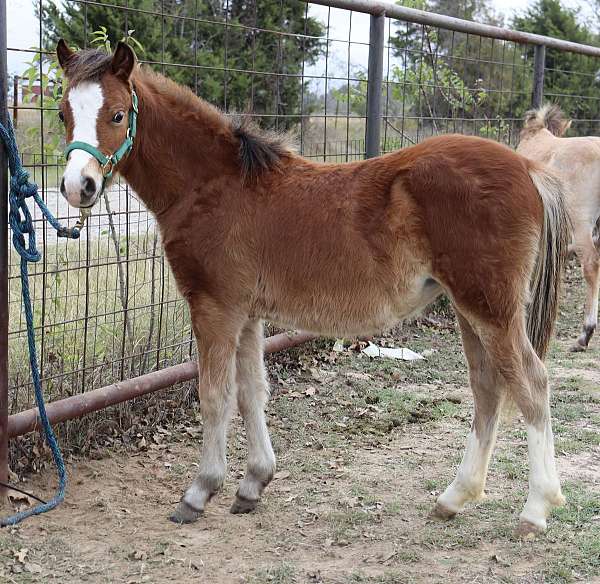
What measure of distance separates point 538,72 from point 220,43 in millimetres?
6108

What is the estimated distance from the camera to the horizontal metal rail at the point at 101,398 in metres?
3.71

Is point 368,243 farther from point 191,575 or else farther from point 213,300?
point 191,575

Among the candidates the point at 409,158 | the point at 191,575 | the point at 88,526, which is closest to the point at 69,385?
the point at 88,526

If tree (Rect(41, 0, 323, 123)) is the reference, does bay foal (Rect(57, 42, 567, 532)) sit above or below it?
below

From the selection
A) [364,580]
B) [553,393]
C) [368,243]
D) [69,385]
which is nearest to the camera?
[364,580]

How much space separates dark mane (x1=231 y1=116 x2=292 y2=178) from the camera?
11.8 feet

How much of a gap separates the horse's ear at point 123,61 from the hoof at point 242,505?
2022mm

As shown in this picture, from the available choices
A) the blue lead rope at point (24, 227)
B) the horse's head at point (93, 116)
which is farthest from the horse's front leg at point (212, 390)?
the horse's head at point (93, 116)

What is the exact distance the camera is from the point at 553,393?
5.43 meters

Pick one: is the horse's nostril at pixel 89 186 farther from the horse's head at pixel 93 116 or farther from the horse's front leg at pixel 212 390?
the horse's front leg at pixel 212 390

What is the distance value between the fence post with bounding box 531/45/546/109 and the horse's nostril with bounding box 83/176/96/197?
236 inches

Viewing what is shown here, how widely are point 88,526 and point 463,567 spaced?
5.48 ft

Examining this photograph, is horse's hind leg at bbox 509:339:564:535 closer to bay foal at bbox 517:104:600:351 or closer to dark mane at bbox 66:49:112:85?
dark mane at bbox 66:49:112:85

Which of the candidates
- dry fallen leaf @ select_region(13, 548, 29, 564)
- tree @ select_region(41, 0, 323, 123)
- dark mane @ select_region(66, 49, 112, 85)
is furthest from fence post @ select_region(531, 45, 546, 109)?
dry fallen leaf @ select_region(13, 548, 29, 564)
